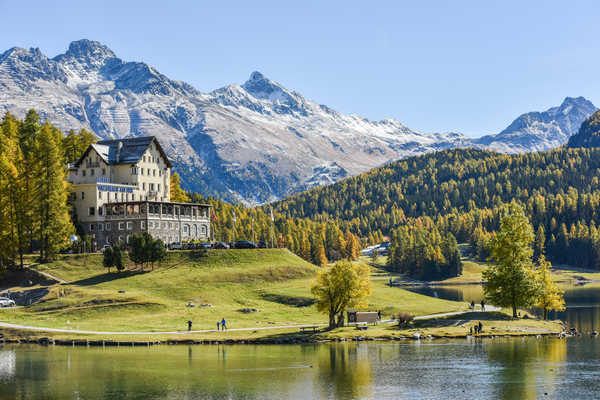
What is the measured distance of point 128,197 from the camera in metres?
165

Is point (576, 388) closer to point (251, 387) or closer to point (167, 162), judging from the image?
point (251, 387)

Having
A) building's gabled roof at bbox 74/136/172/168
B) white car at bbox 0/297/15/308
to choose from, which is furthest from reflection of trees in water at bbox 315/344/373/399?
building's gabled roof at bbox 74/136/172/168

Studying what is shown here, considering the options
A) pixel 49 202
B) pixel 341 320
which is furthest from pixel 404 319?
pixel 49 202

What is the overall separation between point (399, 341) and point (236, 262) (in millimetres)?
52558

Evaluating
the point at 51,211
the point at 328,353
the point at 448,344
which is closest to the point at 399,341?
the point at 448,344

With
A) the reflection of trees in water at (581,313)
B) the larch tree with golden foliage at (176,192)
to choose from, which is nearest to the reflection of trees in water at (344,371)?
the reflection of trees in water at (581,313)

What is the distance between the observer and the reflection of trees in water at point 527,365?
65.1 meters

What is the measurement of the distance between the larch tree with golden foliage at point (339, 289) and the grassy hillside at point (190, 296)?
9087mm

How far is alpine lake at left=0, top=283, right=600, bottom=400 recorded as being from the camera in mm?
65438

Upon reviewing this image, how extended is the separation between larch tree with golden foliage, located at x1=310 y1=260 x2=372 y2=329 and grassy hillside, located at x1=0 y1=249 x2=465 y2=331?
9.09 meters

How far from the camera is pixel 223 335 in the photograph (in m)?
99.5

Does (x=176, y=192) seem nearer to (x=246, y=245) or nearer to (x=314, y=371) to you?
(x=246, y=245)

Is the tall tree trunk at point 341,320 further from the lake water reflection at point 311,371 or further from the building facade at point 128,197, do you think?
the building facade at point 128,197

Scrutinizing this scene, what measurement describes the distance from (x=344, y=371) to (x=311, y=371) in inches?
139
